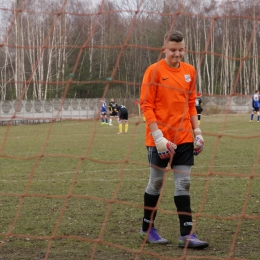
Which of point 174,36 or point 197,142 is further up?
point 174,36

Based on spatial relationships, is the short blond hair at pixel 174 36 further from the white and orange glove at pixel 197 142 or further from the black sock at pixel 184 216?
the black sock at pixel 184 216

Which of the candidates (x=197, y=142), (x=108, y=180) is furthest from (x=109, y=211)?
(x=108, y=180)

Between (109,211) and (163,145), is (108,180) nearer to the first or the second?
(109,211)

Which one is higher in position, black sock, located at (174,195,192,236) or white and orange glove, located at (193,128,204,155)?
white and orange glove, located at (193,128,204,155)

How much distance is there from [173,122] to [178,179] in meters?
0.48

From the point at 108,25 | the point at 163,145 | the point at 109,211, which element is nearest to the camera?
the point at 163,145

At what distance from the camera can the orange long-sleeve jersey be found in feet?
14.4

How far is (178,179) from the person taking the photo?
4504 millimetres

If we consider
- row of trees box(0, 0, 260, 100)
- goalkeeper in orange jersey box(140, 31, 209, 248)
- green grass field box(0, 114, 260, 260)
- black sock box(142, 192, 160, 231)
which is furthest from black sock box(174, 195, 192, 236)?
row of trees box(0, 0, 260, 100)

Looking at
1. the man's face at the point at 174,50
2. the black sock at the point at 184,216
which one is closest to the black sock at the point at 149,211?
the black sock at the point at 184,216

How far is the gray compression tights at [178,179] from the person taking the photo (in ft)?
14.7

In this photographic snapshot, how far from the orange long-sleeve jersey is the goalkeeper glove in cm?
13

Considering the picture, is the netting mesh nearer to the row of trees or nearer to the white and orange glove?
the row of trees

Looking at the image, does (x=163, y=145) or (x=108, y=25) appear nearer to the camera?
(x=163, y=145)
